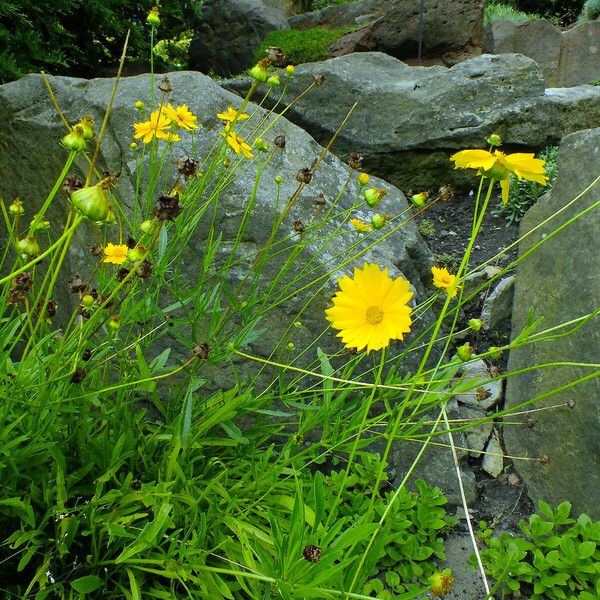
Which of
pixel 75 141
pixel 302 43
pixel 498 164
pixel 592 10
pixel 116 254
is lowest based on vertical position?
pixel 592 10

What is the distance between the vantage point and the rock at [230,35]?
18.8 ft

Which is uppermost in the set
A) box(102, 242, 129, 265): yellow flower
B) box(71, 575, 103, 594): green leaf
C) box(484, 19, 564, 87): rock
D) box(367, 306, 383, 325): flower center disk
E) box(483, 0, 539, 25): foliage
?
box(367, 306, 383, 325): flower center disk

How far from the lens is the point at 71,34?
153 inches

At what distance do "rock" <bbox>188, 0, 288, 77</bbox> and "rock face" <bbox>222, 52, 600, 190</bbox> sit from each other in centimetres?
234

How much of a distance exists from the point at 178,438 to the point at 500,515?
3.83 feet

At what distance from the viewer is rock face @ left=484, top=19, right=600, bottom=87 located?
7.70 metres

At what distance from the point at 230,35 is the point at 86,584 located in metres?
5.47

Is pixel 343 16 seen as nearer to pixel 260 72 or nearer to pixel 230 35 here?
pixel 230 35

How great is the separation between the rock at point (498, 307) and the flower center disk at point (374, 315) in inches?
67.9

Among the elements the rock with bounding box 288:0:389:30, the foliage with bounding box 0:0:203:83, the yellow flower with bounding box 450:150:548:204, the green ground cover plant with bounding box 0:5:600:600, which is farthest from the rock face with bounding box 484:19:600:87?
the yellow flower with bounding box 450:150:548:204

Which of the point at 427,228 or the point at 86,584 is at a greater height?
the point at 86,584

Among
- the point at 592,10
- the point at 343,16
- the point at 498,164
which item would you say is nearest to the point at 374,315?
the point at 498,164

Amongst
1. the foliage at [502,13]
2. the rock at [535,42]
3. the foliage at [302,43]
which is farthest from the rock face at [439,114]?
the foliage at [502,13]

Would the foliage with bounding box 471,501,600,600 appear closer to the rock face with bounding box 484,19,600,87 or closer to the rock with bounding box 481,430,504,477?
the rock with bounding box 481,430,504,477
